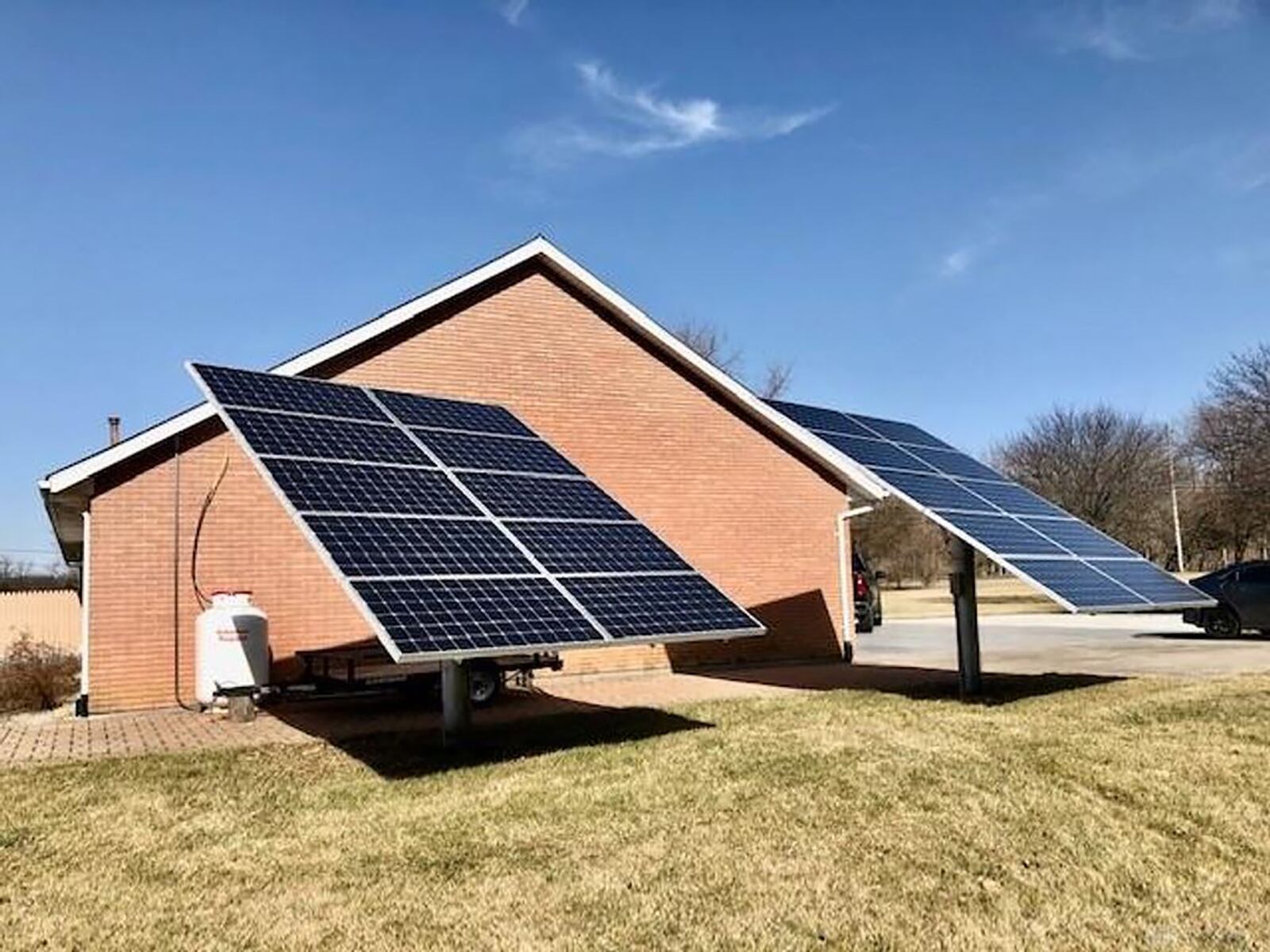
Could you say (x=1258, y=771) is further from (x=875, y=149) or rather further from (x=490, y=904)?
(x=875, y=149)

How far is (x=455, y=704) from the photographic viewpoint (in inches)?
374

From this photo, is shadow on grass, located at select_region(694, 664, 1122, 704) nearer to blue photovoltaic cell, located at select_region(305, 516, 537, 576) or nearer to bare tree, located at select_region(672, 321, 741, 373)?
blue photovoltaic cell, located at select_region(305, 516, 537, 576)

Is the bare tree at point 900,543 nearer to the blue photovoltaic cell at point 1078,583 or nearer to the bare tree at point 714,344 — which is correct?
the bare tree at point 714,344

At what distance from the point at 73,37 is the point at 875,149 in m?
11.9

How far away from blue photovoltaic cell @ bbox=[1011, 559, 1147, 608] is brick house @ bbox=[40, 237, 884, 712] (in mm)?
3008

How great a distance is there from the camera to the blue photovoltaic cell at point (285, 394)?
1044 centimetres

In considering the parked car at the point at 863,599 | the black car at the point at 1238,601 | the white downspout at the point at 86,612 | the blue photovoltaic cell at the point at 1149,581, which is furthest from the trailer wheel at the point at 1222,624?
the white downspout at the point at 86,612

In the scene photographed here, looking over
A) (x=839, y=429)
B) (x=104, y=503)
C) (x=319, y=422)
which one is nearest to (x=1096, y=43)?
(x=839, y=429)

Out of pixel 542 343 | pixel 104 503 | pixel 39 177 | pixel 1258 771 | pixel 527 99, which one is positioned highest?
pixel 527 99

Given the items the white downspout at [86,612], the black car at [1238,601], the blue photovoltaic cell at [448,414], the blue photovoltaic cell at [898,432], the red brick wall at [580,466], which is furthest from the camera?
the black car at [1238,601]

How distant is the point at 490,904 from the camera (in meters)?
5.30

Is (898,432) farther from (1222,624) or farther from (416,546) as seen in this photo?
(416,546)

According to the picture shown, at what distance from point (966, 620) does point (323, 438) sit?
327 inches

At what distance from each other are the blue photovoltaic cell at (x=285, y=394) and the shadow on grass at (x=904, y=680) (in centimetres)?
717
